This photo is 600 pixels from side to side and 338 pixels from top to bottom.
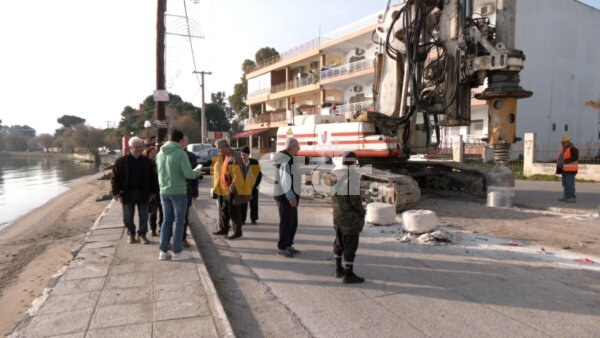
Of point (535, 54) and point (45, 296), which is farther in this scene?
point (535, 54)

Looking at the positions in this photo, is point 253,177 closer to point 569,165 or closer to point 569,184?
point 569,165

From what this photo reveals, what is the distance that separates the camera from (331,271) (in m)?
5.39

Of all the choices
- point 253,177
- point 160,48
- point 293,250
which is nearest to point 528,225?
point 293,250

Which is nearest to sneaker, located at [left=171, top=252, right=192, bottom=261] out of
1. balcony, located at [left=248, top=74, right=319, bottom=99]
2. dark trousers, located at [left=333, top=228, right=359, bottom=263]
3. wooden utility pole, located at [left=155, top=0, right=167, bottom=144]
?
dark trousers, located at [left=333, top=228, right=359, bottom=263]

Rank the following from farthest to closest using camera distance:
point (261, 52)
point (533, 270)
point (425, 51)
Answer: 1. point (261, 52)
2. point (425, 51)
3. point (533, 270)

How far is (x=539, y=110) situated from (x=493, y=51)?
19.2 meters

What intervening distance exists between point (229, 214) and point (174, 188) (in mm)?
1949

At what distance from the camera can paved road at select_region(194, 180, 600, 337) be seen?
3742 mm

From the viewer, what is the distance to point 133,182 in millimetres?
6621

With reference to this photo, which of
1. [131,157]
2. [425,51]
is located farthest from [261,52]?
[131,157]

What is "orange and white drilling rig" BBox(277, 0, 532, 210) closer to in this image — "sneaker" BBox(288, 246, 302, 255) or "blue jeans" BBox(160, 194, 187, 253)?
"sneaker" BBox(288, 246, 302, 255)

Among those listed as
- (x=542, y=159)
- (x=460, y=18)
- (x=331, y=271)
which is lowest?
(x=331, y=271)

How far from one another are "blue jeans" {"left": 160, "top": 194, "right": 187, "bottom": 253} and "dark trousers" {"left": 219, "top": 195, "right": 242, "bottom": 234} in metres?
1.43

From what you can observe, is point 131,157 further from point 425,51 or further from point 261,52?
point 261,52
